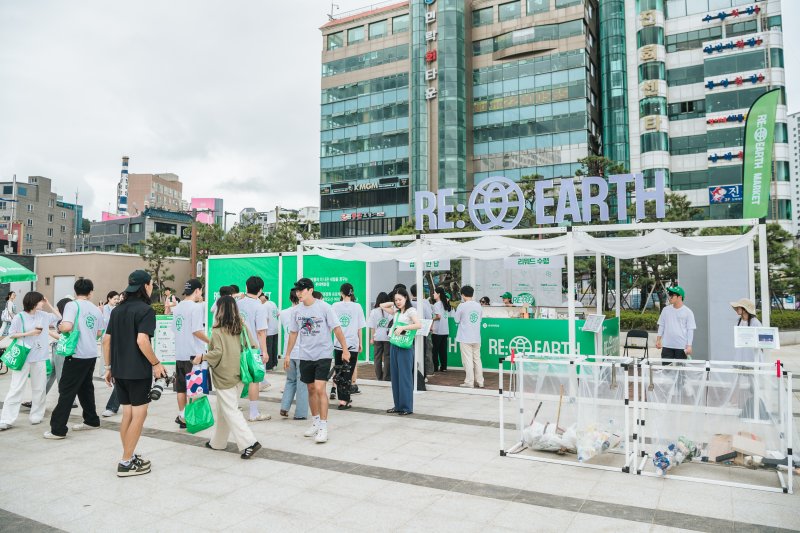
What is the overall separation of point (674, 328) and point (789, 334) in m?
15.9

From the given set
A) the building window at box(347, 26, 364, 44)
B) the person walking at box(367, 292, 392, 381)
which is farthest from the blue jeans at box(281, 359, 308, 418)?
the building window at box(347, 26, 364, 44)

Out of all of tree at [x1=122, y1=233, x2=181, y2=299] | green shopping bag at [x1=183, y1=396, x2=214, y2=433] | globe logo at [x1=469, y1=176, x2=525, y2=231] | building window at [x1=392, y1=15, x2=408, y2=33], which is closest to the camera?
green shopping bag at [x1=183, y1=396, x2=214, y2=433]

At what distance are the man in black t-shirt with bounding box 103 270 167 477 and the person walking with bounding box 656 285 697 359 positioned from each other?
22.0 feet

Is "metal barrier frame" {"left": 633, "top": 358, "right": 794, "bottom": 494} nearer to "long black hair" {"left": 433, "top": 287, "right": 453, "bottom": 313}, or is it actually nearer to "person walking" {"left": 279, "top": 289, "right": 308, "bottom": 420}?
"person walking" {"left": 279, "top": 289, "right": 308, "bottom": 420}

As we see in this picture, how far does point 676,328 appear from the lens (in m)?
7.99

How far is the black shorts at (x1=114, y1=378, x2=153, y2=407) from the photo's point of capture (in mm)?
4898

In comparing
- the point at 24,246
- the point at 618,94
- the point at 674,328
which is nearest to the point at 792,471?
the point at 674,328

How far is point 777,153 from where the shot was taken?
40219mm

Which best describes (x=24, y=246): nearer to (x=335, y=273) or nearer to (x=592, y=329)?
(x=335, y=273)

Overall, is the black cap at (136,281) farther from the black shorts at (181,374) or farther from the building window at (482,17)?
the building window at (482,17)

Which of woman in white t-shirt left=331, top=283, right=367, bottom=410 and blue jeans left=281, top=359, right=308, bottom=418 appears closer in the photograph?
blue jeans left=281, top=359, right=308, bottom=418

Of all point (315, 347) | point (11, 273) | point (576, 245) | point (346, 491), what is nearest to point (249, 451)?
point (315, 347)

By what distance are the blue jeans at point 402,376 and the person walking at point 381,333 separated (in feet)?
5.47

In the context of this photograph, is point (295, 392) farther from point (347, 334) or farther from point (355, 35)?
point (355, 35)
